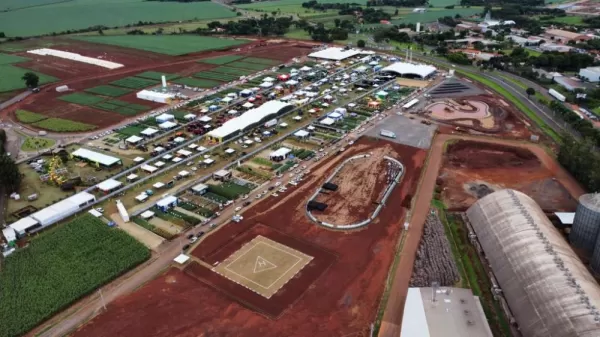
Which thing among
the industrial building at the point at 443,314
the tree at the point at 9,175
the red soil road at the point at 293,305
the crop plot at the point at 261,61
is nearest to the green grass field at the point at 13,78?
the crop plot at the point at 261,61

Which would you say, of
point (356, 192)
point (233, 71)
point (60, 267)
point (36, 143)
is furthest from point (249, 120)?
point (233, 71)

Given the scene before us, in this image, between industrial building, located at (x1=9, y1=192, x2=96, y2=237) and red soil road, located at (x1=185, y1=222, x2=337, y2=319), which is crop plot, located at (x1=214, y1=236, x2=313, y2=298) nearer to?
red soil road, located at (x1=185, y1=222, x2=337, y2=319)

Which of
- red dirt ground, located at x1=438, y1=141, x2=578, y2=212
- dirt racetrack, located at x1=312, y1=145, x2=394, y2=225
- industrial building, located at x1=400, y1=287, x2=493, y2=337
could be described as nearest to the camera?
industrial building, located at x1=400, y1=287, x2=493, y2=337

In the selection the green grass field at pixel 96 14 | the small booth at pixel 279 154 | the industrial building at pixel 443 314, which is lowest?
the industrial building at pixel 443 314

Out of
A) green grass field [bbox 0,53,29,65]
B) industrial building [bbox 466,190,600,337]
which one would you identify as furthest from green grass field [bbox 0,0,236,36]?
industrial building [bbox 466,190,600,337]

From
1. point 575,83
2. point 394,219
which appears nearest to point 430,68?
point 575,83

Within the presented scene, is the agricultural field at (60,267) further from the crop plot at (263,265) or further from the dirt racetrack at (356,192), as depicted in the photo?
the dirt racetrack at (356,192)

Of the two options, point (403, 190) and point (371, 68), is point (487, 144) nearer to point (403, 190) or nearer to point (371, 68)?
point (403, 190)
